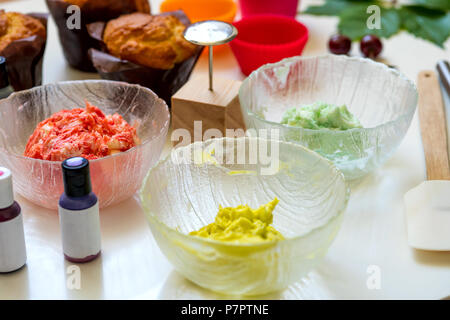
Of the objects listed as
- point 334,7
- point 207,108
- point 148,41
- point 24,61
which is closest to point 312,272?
point 207,108

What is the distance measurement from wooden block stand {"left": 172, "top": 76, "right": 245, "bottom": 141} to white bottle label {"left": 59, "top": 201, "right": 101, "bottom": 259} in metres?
0.35

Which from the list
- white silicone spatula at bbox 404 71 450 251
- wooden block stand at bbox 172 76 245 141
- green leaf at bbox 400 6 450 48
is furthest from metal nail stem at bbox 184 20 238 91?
green leaf at bbox 400 6 450 48

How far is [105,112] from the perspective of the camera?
3.74 feet

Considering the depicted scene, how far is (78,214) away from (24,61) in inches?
21.0

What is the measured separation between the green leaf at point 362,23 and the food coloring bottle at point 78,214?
919 millimetres

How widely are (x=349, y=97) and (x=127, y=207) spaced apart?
0.52m

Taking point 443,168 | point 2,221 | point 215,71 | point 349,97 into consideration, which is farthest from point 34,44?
point 443,168

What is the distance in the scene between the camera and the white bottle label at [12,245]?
0.80 metres

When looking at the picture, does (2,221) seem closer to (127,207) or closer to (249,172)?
(127,207)

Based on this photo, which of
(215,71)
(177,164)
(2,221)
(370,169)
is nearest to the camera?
(2,221)

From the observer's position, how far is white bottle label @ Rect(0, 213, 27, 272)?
0.80 m

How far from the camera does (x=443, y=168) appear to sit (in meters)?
1.06

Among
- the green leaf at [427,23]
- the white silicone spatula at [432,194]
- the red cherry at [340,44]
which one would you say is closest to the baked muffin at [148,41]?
the red cherry at [340,44]

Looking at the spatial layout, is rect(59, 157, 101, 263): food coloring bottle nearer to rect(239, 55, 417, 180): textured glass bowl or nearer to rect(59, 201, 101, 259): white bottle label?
rect(59, 201, 101, 259): white bottle label
